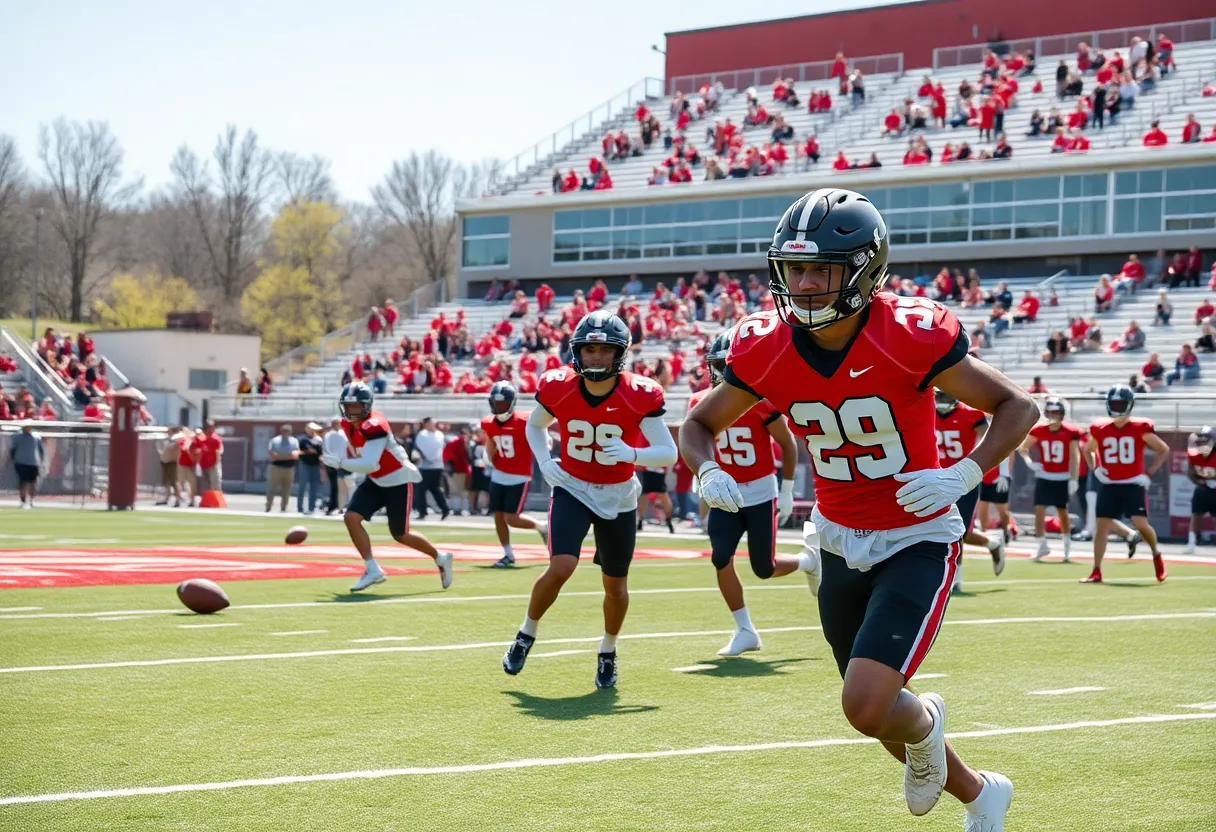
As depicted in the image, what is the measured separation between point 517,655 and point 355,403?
518 centimetres

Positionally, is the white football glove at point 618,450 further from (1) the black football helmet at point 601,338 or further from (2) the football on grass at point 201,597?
(2) the football on grass at point 201,597

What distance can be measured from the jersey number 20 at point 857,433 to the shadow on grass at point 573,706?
258 cm

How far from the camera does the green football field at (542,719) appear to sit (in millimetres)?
5184

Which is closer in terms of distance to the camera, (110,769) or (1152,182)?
(110,769)

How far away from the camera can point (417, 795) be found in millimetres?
5348

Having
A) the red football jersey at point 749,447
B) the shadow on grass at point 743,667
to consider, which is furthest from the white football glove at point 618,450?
the red football jersey at point 749,447

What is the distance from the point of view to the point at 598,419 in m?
8.09

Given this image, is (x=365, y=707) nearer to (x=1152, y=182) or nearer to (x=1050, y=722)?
(x=1050, y=722)

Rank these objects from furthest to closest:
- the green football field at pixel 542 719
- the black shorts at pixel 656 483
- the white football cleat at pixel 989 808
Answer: the black shorts at pixel 656 483 < the green football field at pixel 542 719 < the white football cleat at pixel 989 808

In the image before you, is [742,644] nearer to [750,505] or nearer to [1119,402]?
[750,505]

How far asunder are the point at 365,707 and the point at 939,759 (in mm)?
3338

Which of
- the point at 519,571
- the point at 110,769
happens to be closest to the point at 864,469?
the point at 110,769

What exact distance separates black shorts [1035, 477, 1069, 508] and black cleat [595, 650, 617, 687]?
1117 cm

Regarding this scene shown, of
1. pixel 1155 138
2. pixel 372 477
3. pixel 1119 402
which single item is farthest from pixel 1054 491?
pixel 1155 138
